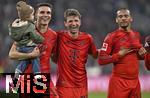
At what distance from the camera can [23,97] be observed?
5039 millimetres

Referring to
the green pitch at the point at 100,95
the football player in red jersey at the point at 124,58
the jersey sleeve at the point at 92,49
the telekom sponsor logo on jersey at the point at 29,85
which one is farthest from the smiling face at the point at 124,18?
the green pitch at the point at 100,95

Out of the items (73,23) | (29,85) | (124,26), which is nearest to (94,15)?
(124,26)

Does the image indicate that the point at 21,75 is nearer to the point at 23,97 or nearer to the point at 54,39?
the point at 23,97

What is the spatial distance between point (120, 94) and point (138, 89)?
9.2 inches

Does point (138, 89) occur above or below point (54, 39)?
below

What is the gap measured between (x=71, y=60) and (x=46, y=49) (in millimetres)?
356

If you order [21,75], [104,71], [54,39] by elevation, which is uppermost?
[54,39]

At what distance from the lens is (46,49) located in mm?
5359

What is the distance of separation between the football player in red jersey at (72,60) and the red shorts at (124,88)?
0.38 metres

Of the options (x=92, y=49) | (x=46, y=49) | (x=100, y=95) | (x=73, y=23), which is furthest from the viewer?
(x=100, y=95)

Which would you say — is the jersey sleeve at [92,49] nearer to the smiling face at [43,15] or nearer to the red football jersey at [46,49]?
the red football jersey at [46,49]

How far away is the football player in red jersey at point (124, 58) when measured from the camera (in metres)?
5.64

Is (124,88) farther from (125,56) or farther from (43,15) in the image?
(43,15)

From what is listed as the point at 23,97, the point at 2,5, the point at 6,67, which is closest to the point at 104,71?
the point at 6,67
